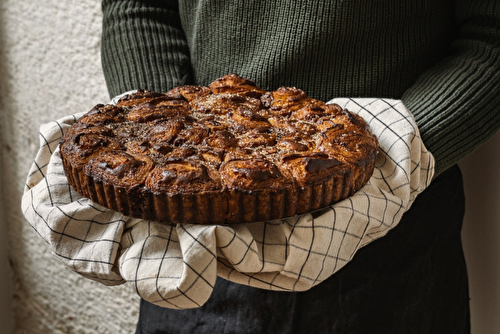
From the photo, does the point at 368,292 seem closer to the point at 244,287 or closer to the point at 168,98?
the point at 244,287

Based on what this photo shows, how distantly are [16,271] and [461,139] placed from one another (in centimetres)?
193

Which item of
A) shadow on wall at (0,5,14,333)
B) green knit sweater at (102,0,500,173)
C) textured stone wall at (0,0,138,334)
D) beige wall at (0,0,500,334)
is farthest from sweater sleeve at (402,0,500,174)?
shadow on wall at (0,5,14,333)

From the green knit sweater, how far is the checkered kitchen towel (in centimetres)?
21

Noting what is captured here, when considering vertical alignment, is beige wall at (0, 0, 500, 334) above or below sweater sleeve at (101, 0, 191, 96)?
below

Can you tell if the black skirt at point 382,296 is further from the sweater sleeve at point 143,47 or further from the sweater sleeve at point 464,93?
the sweater sleeve at point 143,47

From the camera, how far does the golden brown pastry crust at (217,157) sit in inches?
22.0

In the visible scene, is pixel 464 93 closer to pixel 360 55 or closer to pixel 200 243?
pixel 360 55

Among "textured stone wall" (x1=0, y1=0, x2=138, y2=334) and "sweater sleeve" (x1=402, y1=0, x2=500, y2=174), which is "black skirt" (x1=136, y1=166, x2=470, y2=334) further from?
"textured stone wall" (x1=0, y1=0, x2=138, y2=334)

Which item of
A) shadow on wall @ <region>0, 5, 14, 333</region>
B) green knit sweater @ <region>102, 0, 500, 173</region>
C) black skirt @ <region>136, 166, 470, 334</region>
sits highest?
green knit sweater @ <region>102, 0, 500, 173</region>

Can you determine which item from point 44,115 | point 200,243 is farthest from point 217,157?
point 44,115

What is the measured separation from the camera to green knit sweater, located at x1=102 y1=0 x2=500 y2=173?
0.82 meters

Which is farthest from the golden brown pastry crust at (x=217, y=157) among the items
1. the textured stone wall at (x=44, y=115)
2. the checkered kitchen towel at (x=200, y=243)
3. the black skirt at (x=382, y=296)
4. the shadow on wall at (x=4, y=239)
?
the shadow on wall at (x=4, y=239)

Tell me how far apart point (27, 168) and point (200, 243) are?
159 centimetres

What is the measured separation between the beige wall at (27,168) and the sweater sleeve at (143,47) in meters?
0.50
